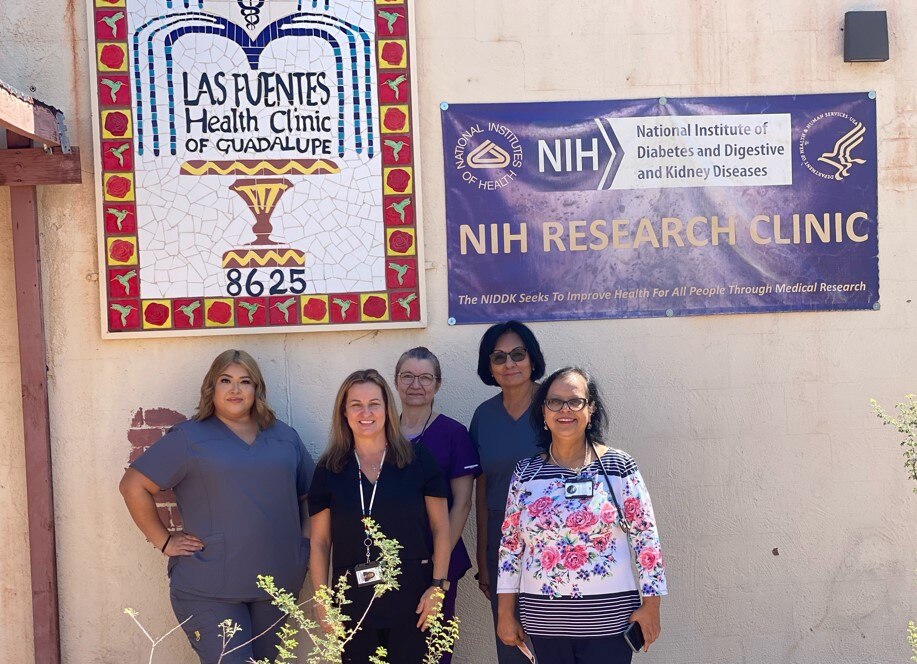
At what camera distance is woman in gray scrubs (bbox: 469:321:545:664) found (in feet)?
13.9

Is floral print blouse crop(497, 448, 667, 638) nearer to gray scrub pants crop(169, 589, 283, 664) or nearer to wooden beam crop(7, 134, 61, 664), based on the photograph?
gray scrub pants crop(169, 589, 283, 664)

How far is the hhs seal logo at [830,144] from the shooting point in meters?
4.95

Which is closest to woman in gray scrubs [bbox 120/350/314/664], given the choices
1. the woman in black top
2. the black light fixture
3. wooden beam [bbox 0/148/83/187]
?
the woman in black top

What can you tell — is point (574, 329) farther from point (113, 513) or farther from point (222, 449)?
point (113, 513)

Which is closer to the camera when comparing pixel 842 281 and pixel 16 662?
pixel 16 662

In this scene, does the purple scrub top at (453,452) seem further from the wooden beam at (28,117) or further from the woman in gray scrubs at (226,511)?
the wooden beam at (28,117)

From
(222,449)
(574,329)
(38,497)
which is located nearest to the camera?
(222,449)

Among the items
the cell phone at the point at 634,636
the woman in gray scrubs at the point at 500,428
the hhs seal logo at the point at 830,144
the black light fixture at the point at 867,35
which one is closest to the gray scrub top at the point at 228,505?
the woman in gray scrubs at the point at 500,428

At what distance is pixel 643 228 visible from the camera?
4.89 meters

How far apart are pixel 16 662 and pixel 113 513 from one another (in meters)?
Answer: 0.79

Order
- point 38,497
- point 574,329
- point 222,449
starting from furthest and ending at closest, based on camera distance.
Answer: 1. point 574,329
2. point 38,497
3. point 222,449

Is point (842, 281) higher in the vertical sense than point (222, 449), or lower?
higher

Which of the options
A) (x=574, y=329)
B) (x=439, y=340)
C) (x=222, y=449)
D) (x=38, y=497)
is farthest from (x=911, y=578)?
(x=38, y=497)

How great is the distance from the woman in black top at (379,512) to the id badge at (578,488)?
0.64m
